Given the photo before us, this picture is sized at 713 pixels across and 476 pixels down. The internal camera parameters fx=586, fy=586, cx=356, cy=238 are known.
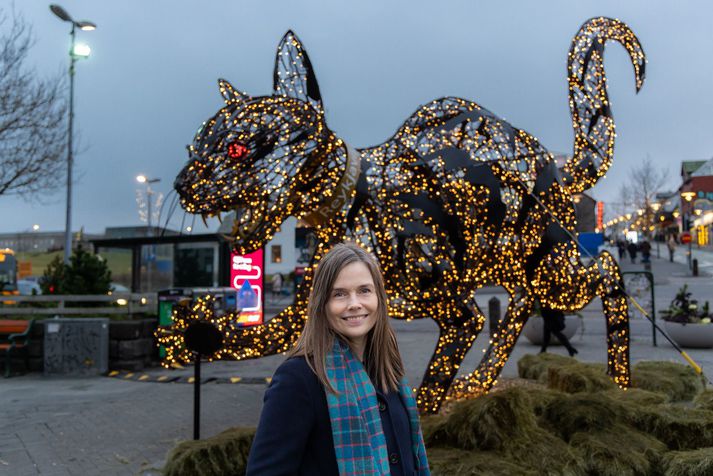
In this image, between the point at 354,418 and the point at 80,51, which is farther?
the point at 80,51

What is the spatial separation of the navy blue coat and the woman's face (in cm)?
15

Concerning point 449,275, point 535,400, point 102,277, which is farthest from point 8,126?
point 535,400

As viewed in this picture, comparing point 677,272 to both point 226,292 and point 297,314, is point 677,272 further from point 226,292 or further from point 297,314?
point 297,314

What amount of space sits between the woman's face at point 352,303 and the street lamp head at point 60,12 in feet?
40.8

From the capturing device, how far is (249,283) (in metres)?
10.5

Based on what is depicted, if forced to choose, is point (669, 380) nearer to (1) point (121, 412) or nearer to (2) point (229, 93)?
(2) point (229, 93)

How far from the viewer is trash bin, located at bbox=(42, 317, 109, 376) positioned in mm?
8242

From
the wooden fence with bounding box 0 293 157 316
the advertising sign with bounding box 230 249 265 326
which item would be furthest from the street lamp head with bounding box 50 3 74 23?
the advertising sign with bounding box 230 249 265 326

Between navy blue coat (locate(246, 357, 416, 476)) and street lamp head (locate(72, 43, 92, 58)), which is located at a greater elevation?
street lamp head (locate(72, 43, 92, 58))

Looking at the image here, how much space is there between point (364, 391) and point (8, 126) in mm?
10780

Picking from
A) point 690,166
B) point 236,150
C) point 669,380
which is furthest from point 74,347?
point 690,166

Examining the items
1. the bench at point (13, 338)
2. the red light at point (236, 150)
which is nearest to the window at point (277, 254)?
the bench at point (13, 338)

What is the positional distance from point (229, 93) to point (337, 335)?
2.79 meters

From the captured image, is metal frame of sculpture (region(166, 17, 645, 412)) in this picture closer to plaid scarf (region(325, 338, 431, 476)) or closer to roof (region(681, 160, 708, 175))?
plaid scarf (region(325, 338, 431, 476))
